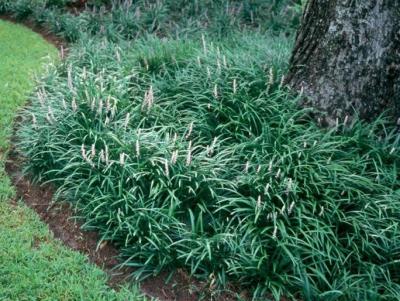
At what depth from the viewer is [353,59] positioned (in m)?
4.90

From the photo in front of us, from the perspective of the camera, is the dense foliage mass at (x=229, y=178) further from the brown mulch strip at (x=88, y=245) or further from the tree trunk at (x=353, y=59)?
the tree trunk at (x=353, y=59)

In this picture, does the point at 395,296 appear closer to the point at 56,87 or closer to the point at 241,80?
the point at 241,80

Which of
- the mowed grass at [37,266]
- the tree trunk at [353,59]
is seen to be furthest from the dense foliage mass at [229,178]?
the mowed grass at [37,266]

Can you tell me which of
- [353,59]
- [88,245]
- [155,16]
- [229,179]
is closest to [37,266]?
[88,245]

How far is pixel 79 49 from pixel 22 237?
3.70 m

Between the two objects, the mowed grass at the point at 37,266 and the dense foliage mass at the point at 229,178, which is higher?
the dense foliage mass at the point at 229,178

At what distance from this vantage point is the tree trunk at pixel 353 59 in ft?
15.8

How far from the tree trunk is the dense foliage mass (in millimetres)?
198

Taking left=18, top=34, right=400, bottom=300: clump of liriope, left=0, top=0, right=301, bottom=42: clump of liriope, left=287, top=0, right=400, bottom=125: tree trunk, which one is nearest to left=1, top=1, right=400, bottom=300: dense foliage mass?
left=18, top=34, right=400, bottom=300: clump of liriope

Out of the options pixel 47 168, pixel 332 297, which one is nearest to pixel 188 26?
pixel 47 168

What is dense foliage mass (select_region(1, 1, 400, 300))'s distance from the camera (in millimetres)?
3867

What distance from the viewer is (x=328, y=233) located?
399 cm

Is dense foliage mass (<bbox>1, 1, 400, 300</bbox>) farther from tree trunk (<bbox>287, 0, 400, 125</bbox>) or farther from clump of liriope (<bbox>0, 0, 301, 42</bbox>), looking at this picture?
clump of liriope (<bbox>0, 0, 301, 42</bbox>)

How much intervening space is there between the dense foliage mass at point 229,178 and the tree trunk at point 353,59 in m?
0.20
